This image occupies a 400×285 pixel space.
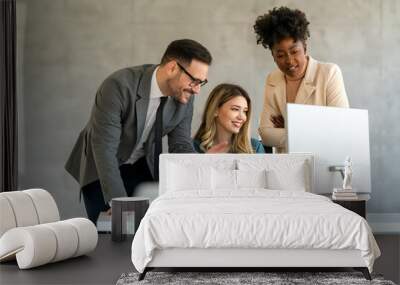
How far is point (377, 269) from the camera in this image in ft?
18.9

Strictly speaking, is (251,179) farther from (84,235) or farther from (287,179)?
(84,235)

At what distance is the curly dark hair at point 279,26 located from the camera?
785 centimetres

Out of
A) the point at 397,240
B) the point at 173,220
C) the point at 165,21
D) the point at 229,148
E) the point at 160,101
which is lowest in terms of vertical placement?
the point at 397,240

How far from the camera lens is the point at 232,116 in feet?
25.4

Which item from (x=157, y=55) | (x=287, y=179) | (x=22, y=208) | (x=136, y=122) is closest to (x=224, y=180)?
(x=287, y=179)

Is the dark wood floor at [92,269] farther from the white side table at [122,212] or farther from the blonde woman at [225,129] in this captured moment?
the blonde woman at [225,129]

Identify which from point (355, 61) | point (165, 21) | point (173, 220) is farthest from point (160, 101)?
point (173, 220)

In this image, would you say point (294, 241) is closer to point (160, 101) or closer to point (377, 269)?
point (377, 269)

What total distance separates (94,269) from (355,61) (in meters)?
3.85

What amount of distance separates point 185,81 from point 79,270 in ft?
9.29

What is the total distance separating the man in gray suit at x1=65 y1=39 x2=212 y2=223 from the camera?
305 inches

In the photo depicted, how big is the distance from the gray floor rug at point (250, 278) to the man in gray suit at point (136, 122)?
94.1 inches

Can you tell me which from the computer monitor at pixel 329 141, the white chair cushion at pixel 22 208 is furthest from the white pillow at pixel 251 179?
the white chair cushion at pixel 22 208

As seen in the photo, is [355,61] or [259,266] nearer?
[259,266]
